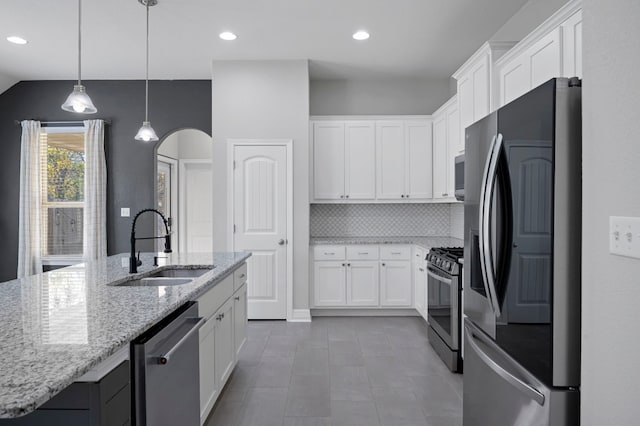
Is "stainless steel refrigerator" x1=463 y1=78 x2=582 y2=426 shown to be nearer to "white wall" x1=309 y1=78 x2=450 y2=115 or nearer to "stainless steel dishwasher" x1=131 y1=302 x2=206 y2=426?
"stainless steel dishwasher" x1=131 y1=302 x2=206 y2=426

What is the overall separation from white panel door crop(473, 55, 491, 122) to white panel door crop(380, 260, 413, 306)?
203 centimetres

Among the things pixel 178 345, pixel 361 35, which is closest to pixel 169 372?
pixel 178 345

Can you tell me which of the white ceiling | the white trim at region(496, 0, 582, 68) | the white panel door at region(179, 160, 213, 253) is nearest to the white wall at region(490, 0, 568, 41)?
the white ceiling

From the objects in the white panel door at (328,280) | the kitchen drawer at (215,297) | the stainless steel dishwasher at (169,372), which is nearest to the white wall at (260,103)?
the white panel door at (328,280)

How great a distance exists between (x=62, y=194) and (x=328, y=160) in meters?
3.54

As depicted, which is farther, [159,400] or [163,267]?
[163,267]

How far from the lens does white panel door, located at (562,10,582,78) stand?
2.01 meters

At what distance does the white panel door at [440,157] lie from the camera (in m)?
4.52

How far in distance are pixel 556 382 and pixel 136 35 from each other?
4328mm

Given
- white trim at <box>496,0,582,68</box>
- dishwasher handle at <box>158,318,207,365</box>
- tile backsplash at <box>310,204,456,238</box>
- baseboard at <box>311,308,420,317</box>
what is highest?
white trim at <box>496,0,582,68</box>
